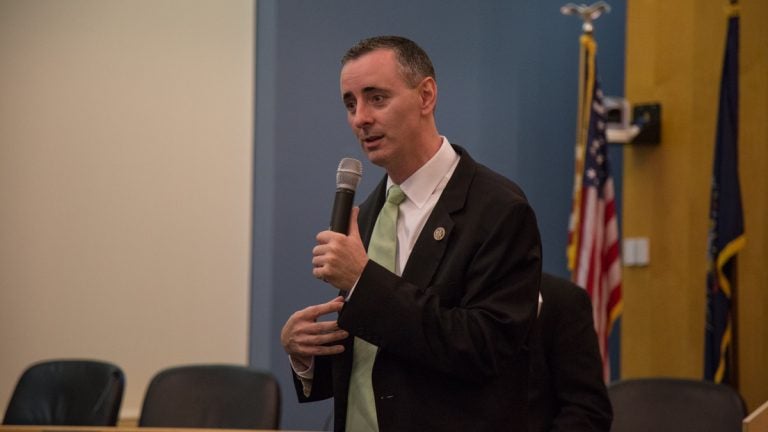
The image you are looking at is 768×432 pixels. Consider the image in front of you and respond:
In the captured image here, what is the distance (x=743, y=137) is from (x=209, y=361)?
2.92m

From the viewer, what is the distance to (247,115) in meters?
5.80

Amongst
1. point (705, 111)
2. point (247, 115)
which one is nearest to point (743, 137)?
point (705, 111)

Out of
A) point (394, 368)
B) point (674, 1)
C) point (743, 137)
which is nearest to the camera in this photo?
point (394, 368)

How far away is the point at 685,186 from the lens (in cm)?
529

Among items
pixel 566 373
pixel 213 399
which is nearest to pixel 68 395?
pixel 213 399

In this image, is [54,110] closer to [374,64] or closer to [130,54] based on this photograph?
[130,54]

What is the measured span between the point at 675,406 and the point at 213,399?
176cm

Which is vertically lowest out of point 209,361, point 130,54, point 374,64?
point 209,361

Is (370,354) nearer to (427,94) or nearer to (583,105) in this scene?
(427,94)

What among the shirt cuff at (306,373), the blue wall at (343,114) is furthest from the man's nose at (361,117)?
the blue wall at (343,114)

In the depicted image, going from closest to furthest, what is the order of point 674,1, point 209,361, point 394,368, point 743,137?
point 394,368 < point 743,137 < point 674,1 < point 209,361

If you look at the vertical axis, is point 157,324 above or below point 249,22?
below

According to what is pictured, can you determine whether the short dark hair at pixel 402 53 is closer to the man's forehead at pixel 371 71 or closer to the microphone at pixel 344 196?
the man's forehead at pixel 371 71

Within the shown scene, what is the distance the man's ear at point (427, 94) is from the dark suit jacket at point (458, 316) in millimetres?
175
